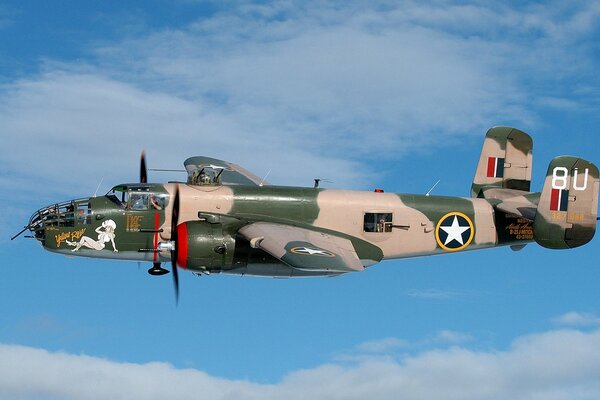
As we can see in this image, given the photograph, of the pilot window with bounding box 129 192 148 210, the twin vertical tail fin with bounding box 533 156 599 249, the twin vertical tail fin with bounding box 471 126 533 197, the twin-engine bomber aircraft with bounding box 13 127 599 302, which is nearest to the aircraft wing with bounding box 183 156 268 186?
the twin-engine bomber aircraft with bounding box 13 127 599 302

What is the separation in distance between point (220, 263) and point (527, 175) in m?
10.8

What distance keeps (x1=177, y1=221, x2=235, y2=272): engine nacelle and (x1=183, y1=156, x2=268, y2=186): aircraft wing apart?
3.30 m

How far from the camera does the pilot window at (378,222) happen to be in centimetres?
2669

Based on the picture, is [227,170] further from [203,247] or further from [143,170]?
[203,247]

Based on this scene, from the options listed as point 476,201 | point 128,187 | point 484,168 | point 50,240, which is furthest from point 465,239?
point 50,240

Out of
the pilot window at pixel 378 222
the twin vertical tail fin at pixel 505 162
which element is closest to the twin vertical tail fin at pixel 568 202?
the twin vertical tail fin at pixel 505 162

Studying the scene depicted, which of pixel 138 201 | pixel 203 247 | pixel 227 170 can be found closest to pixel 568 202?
pixel 227 170

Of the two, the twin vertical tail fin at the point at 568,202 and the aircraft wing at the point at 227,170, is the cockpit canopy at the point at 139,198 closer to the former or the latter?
the aircraft wing at the point at 227,170

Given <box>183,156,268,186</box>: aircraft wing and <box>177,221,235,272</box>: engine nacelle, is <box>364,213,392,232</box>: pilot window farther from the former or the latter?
<box>177,221,235,272</box>: engine nacelle

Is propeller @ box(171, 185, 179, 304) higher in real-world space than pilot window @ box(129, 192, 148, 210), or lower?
lower

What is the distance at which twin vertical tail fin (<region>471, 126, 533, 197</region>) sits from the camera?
2942 centimetres

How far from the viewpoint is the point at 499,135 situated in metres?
29.9

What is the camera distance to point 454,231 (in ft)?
90.4

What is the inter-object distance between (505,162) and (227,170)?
8.69 metres
